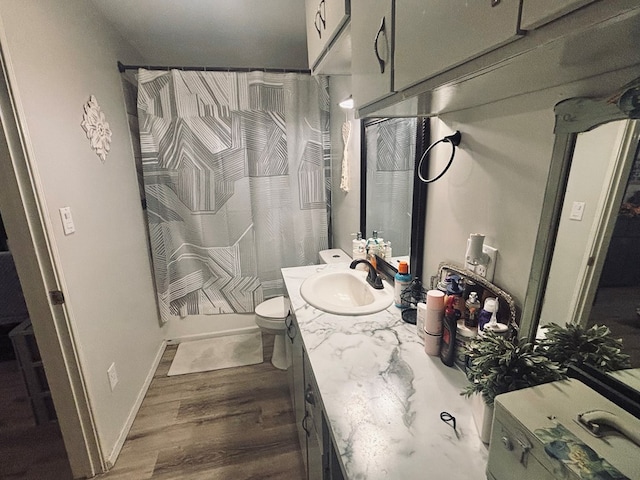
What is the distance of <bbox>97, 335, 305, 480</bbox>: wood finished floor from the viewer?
153cm

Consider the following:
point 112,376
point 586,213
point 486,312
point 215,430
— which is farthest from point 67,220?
point 586,213

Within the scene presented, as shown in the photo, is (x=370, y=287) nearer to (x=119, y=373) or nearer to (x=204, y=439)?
(x=204, y=439)

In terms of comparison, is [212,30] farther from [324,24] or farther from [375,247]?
[375,247]

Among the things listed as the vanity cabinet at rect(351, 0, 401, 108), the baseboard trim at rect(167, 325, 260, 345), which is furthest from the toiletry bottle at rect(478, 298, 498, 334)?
the baseboard trim at rect(167, 325, 260, 345)

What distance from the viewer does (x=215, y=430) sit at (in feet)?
5.76

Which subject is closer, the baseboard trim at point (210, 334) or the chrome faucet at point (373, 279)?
the chrome faucet at point (373, 279)

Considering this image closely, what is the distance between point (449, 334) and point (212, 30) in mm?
2346

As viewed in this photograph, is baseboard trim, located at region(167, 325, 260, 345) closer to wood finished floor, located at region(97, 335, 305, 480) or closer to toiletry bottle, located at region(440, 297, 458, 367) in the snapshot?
wood finished floor, located at region(97, 335, 305, 480)

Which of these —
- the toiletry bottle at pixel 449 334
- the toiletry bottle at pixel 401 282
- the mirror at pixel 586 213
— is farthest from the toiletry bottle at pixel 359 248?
the mirror at pixel 586 213

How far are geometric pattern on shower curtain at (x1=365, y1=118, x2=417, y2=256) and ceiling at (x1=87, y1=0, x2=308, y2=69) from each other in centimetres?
100

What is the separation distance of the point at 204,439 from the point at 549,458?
177 centimetres

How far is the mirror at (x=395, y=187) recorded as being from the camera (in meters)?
1.27

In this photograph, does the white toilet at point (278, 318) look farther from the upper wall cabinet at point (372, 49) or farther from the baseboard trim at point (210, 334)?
the upper wall cabinet at point (372, 49)

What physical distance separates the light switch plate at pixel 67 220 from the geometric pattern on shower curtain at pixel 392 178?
1.46 metres
